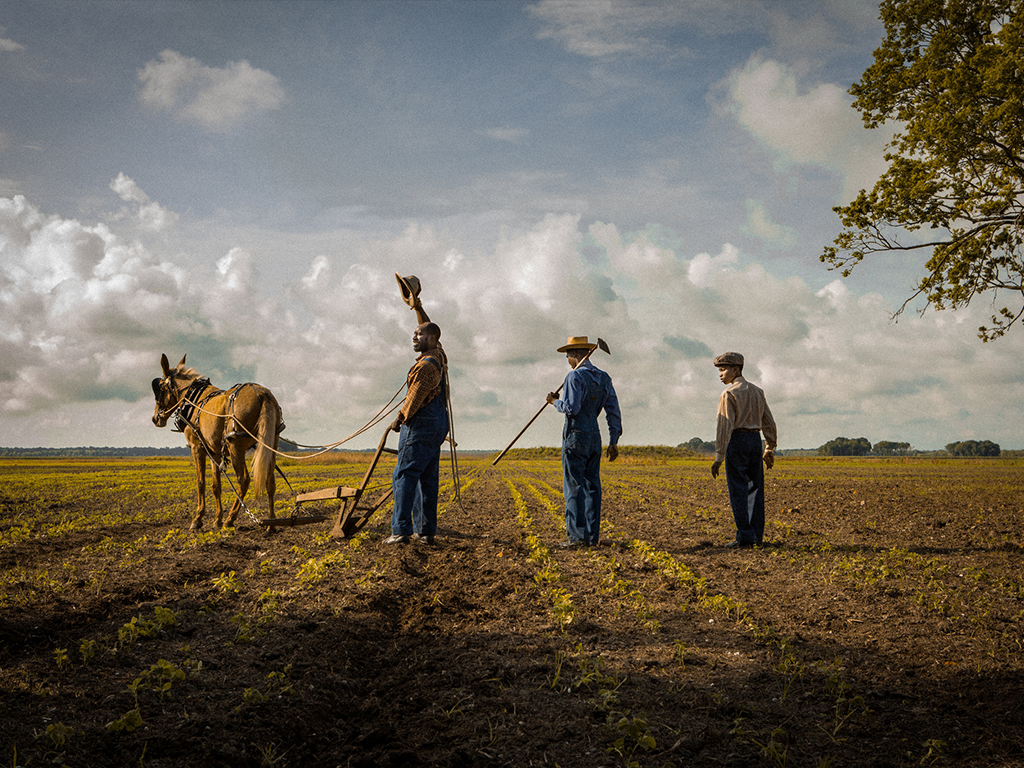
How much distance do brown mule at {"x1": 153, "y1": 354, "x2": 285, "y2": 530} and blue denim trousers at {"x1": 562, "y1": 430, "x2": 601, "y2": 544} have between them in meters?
5.27

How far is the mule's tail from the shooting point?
1051 cm

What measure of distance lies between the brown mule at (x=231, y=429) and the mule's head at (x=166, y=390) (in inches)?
4.7

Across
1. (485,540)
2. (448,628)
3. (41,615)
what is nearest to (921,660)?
(448,628)

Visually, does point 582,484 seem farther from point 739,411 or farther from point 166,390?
point 166,390

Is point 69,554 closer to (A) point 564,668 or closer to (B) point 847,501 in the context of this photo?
(A) point 564,668

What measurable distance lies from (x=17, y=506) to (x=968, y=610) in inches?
887

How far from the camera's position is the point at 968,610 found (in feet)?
19.6

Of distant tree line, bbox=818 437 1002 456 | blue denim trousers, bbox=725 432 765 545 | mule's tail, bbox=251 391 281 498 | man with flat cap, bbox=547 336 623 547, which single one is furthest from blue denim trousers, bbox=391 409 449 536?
distant tree line, bbox=818 437 1002 456

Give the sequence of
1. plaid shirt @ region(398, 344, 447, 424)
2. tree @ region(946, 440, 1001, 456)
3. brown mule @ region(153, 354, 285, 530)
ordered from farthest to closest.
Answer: tree @ region(946, 440, 1001, 456), brown mule @ region(153, 354, 285, 530), plaid shirt @ region(398, 344, 447, 424)

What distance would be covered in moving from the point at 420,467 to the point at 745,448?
190 inches

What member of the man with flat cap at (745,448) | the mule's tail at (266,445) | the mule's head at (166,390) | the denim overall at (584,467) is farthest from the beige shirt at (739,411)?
the mule's head at (166,390)

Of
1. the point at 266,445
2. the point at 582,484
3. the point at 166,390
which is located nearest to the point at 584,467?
the point at 582,484

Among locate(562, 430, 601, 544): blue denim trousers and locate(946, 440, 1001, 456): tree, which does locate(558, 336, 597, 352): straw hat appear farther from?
locate(946, 440, 1001, 456): tree

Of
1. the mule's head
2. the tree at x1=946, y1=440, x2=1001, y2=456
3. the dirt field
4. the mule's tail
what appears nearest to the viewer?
the dirt field
